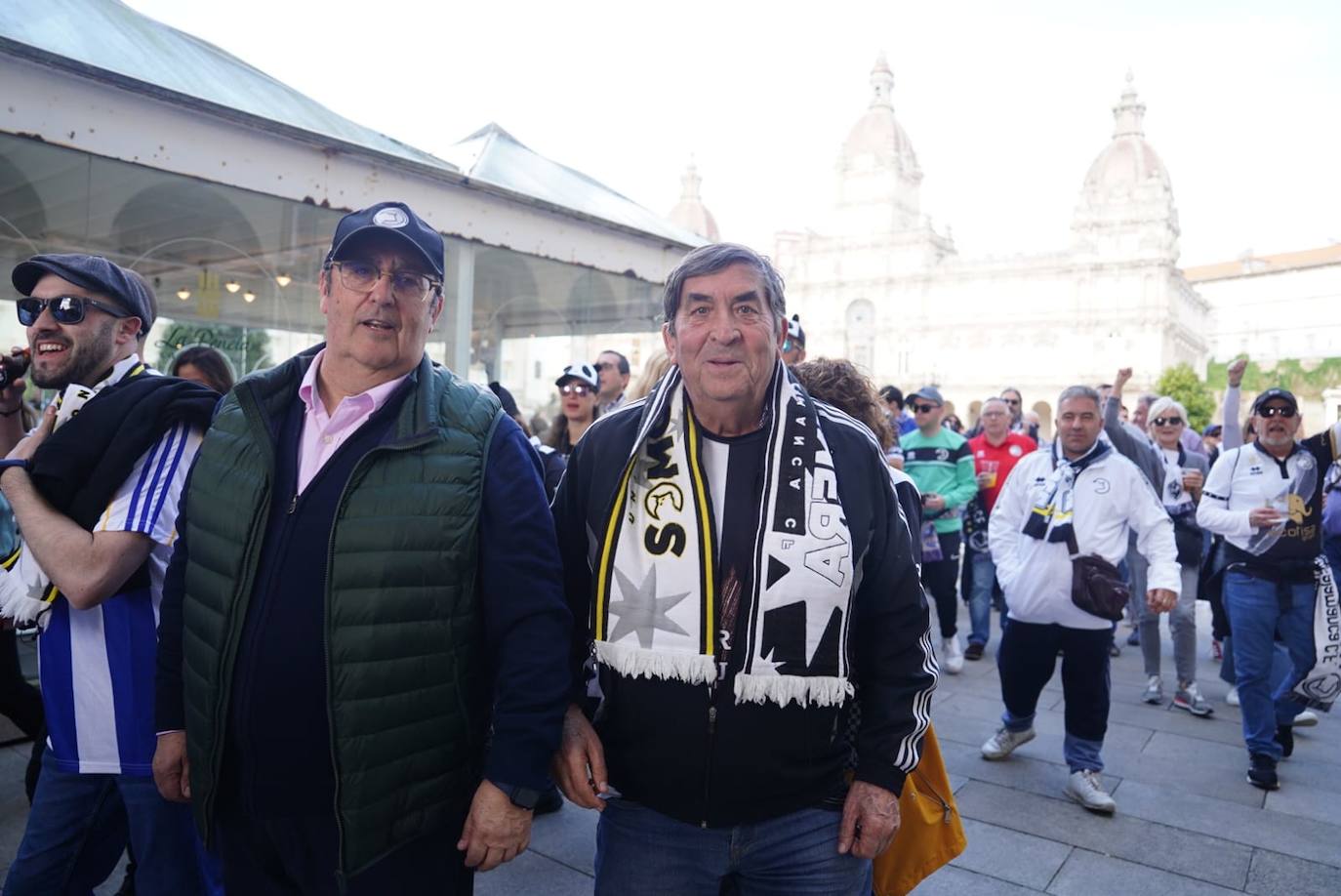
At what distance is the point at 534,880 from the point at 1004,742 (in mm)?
2953

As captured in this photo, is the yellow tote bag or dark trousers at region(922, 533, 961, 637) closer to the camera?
the yellow tote bag

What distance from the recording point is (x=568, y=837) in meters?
3.93

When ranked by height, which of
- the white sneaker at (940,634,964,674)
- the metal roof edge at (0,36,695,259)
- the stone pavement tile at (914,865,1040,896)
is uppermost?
the metal roof edge at (0,36,695,259)

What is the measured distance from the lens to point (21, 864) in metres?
2.36

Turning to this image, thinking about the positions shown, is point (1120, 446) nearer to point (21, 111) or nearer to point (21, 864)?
point (21, 864)

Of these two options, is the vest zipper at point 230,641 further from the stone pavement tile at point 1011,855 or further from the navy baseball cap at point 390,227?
the stone pavement tile at point 1011,855

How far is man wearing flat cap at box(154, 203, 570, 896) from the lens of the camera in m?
1.88

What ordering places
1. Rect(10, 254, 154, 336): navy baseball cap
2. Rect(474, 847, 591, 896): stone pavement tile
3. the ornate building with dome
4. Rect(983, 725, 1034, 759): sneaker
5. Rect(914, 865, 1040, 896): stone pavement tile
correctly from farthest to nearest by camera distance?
the ornate building with dome < Rect(983, 725, 1034, 759): sneaker < Rect(914, 865, 1040, 896): stone pavement tile < Rect(474, 847, 591, 896): stone pavement tile < Rect(10, 254, 154, 336): navy baseball cap

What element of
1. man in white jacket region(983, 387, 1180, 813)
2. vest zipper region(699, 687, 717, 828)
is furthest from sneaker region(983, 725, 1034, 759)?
vest zipper region(699, 687, 717, 828)

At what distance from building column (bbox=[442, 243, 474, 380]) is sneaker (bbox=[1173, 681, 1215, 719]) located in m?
6.10

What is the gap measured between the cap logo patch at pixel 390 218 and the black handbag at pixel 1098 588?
12.5 feet

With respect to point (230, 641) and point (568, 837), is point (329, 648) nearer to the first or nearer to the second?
point (230, 641)

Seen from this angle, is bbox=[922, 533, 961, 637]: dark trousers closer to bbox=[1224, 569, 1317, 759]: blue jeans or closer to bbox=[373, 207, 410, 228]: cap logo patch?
bbox=[1224, 569, 1317, 759]: blue jeans

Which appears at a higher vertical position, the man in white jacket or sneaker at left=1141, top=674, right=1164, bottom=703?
the man in white jacket
